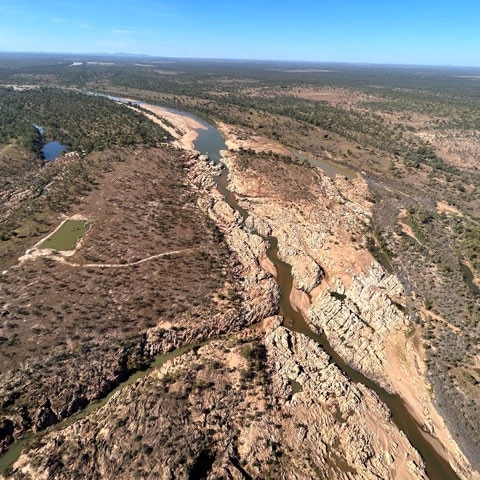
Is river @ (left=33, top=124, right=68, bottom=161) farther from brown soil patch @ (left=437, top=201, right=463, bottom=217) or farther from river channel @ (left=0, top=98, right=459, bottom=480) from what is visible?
brown soil patch @ (left=437, top=201, right=463, bottom=217)

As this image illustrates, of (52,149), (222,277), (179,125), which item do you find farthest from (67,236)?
(179,125)

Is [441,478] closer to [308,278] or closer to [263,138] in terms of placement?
[308,278]

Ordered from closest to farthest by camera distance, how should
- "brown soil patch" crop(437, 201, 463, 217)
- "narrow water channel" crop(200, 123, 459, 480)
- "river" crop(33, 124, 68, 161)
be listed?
"narrow water channel" crop(200, 123, 459, 480), "brown soil patch" crop(437, 201, 463, 217), "river" crop(33, 124, 68, 161)

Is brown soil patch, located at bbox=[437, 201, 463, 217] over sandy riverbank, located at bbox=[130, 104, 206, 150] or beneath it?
over

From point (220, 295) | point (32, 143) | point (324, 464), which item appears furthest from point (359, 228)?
point (32, 143)

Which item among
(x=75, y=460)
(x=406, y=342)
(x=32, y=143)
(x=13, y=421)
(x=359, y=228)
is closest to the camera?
(x=75, y=460)

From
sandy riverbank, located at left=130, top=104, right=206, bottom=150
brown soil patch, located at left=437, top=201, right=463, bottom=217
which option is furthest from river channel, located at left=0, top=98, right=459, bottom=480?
sandy riverbank, located at left=130, top=104, right=206, bottom=150

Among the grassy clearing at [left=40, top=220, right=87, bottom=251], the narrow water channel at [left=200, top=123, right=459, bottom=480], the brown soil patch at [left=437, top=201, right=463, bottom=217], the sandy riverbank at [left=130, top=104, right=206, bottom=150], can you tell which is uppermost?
the grassy clearing at [left=40, top=220, right=87, bottom=251]

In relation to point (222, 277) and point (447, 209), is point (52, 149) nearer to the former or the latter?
point (222, 277)

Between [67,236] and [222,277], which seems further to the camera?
[67,236]
